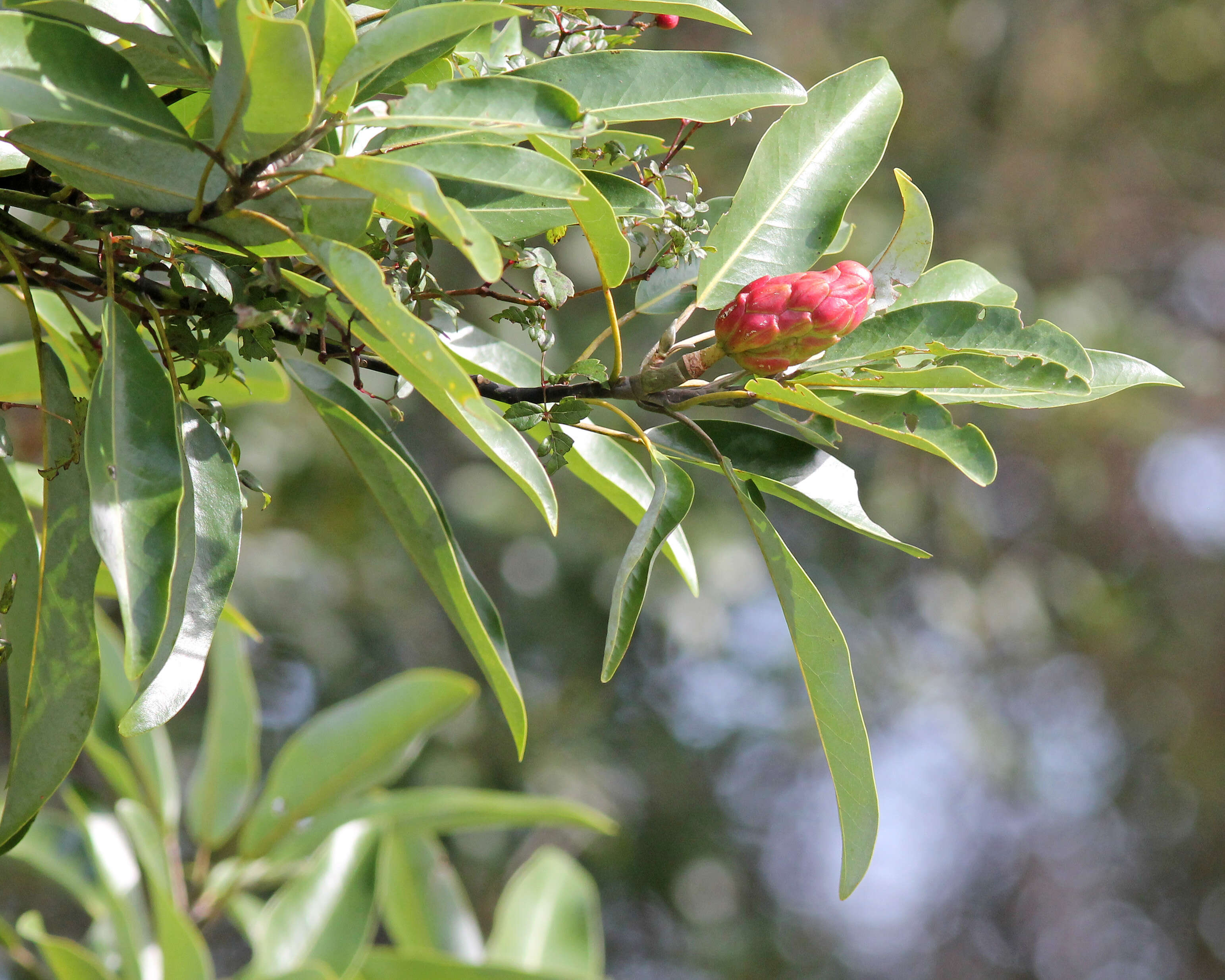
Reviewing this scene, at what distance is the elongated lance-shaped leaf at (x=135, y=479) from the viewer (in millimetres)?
424

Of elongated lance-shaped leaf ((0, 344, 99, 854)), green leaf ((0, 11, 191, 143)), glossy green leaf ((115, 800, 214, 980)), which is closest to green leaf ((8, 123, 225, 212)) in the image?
green leaf ((0, 11, 191, 143))

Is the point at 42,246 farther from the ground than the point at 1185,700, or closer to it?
farther from the ground

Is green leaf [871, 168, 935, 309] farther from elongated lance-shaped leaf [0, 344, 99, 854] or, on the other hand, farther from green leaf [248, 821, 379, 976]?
green leaf [248, 821, 379, 976]

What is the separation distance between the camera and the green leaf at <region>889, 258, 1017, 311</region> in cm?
60

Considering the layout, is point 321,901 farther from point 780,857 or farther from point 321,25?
point 780,857

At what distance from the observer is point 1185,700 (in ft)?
13.3

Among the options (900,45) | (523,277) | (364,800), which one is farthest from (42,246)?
(900,45)

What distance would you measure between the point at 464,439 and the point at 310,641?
30.5 inches

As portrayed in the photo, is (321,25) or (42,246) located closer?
(321,25)

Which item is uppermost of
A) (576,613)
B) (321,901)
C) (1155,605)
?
(321,901)

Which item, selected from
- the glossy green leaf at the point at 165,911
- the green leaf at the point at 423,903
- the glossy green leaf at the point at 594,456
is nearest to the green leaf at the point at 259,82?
the glossy green leaf at the point at 594,456

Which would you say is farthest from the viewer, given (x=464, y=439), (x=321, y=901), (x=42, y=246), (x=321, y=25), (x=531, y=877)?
(x=464, y=439)

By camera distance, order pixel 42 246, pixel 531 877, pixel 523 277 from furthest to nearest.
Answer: pixel 523 277, pixel 531 877, pixel 42 246

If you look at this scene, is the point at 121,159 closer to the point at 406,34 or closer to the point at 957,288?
the point at 406,34
